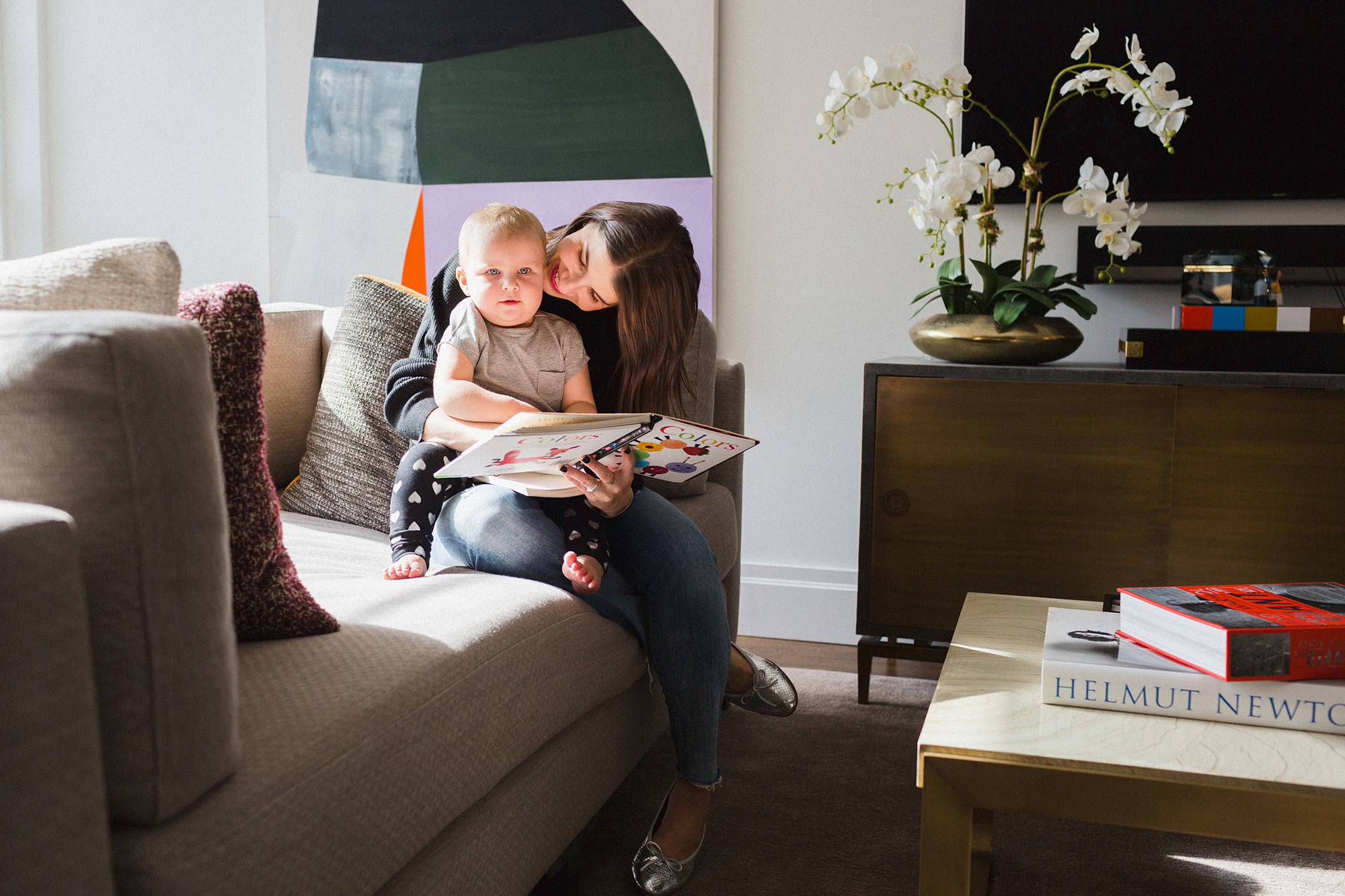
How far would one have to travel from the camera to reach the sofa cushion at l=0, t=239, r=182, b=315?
0.80m

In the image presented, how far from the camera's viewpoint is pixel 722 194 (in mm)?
2590

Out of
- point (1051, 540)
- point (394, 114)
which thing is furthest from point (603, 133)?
point (1051, 540)

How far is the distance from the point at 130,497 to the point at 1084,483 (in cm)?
172

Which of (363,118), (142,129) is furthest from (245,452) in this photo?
(142,129)

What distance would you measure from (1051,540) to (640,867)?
1.06 metres

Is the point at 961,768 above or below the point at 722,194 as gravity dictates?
below

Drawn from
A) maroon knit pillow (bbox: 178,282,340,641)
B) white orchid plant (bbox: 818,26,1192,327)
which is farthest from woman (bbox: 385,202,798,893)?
white orchid plant (bbox: 818,26,1192,327)

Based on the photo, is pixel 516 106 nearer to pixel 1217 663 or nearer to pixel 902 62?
pixel 902 62

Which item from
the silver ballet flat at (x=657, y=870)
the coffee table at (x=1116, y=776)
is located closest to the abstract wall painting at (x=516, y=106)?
the silver ballet flat at (x=657, y=870)

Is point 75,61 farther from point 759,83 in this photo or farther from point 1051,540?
point 1051,540

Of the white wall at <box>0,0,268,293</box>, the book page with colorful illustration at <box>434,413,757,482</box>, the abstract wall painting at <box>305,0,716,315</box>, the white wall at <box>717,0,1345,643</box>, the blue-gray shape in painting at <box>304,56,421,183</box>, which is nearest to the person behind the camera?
the book page with colorful illustration at <box>434,413,757,482</box>

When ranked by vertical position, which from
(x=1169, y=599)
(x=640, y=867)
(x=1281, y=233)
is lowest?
(x=640, y=867)

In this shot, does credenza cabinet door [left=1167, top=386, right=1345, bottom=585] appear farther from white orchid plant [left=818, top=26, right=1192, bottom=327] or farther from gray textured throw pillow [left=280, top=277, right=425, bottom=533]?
gray textured throw pillow [left=280, top=277, right=425, bottom=533]

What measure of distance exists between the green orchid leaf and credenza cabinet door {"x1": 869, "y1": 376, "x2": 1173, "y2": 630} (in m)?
0.13
